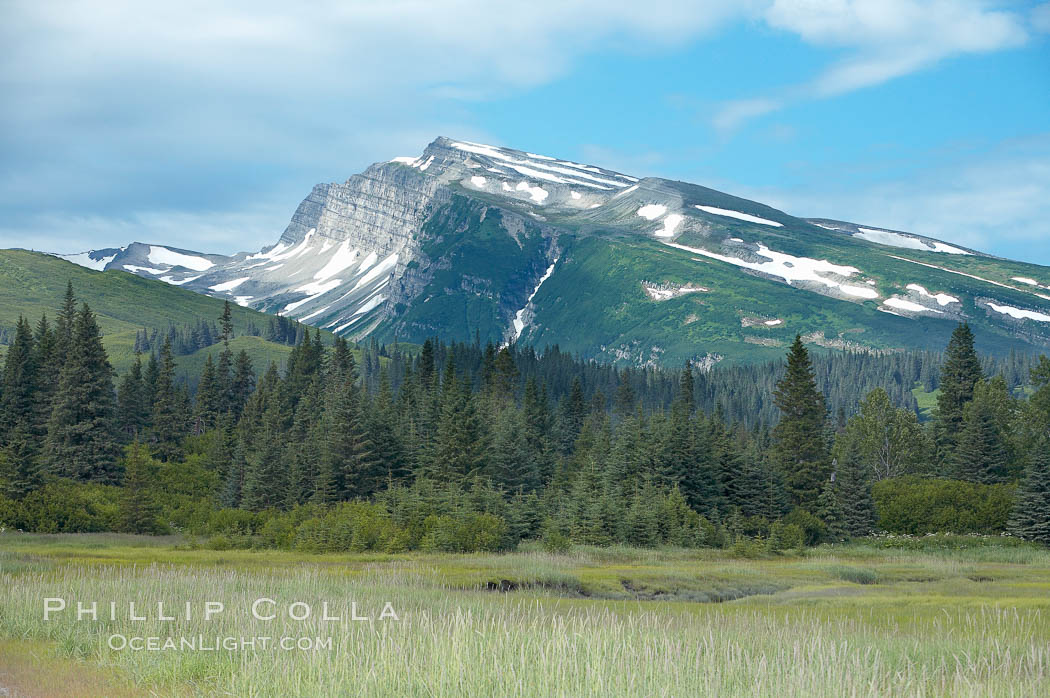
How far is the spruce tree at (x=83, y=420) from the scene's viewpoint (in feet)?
301

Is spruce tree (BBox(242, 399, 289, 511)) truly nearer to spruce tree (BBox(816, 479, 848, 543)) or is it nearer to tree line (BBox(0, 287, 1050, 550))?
tree line (BBox(0, 287, 1050, 550))

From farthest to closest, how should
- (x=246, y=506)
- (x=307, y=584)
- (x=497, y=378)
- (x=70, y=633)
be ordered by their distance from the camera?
(x=497, y=378), (x=246, y=506), (x=307, y=584), (x=70, y=633)

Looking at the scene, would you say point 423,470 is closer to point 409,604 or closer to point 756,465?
point 756,465

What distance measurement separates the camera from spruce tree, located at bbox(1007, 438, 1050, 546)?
264 ft

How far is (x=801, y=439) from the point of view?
315 feet

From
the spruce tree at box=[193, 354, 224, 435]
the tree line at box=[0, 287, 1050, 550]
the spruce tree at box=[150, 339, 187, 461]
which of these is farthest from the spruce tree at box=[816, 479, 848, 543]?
the spruce tree at box=[193, 354, 224, 435]

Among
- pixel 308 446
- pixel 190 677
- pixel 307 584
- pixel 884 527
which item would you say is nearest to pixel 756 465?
pixel 884 527

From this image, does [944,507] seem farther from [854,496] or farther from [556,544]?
[556,544]

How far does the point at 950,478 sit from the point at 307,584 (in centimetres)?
8704

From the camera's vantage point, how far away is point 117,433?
102938 mm

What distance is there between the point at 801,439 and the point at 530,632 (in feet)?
258

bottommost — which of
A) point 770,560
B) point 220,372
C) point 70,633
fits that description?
point 770,560

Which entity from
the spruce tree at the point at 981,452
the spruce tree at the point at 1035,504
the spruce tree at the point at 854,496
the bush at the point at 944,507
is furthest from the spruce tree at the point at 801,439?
the spruce tree at the point at 1035,504

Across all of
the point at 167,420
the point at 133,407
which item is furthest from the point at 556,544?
the point at 133,407
